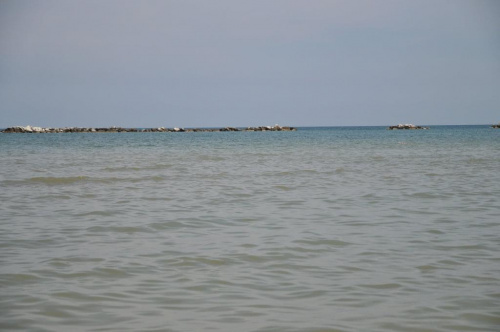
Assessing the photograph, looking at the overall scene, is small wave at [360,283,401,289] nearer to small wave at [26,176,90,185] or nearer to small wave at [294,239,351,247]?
small wave at [294,239,351,247]

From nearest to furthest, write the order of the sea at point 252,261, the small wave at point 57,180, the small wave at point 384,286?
the sea at point 252,261
the small wave at point 384,286
the small wave at point 57,180

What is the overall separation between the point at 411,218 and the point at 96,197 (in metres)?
7.92

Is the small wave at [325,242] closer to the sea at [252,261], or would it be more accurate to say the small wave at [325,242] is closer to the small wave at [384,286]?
the sea at [252,261]

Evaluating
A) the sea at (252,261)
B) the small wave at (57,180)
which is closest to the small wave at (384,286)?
the sea at (252,261)

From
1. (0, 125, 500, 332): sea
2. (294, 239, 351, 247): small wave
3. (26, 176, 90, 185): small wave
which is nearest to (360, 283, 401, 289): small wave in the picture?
(0, 125, 500, 332): sea

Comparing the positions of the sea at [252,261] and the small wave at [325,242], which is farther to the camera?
the small wave at [325,242]

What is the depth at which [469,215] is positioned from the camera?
1006cm

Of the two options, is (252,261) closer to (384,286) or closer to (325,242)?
(325,242)

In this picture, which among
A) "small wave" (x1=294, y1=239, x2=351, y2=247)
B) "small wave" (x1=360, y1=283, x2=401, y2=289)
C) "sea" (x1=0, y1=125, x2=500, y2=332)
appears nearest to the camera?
"sea" (x1=0, y1=125, x2=500, y2=332)

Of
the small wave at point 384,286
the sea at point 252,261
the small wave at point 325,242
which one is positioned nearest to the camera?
the sea at point 252,261

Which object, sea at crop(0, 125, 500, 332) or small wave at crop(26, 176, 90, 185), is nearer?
sea at crop(0, 125, 500, 332)

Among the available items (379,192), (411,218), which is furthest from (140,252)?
(379,192)

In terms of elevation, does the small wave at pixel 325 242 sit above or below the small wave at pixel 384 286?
above

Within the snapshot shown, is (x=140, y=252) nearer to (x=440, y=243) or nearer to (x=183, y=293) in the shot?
(x=183, y=293)
